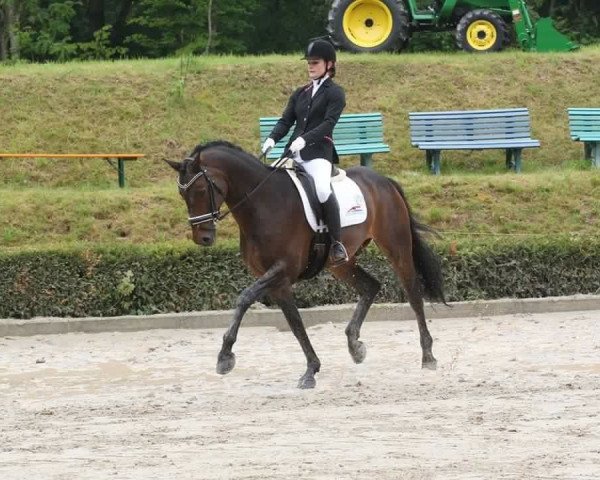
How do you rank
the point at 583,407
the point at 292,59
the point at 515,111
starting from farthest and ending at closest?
the point at 292,59, the point at 515,111, the point at 583,407

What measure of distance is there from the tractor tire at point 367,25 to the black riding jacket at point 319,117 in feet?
44.7

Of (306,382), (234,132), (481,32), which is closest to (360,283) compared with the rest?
(306,382)

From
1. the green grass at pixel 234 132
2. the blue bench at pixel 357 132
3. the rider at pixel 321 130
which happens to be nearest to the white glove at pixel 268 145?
the rider at pixel 321 130

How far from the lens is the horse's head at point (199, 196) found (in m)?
10.9

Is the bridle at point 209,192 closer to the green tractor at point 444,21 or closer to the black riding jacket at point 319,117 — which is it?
the black riding jacket at point 319,117

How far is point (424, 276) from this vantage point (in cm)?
1269

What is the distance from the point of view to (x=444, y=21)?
86.7ft

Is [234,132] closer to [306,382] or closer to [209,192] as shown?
[209,192]

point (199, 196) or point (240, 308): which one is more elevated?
point (199, 196)

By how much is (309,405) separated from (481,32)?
16629 mm

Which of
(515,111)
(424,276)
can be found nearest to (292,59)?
(515,111)

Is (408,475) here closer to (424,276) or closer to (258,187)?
(258,187)

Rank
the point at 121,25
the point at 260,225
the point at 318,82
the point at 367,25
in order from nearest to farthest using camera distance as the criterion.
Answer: the point at 260,225, the point at 318,82, the point at 367,25, the point at 121,25

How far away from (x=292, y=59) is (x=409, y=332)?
11565 mm
